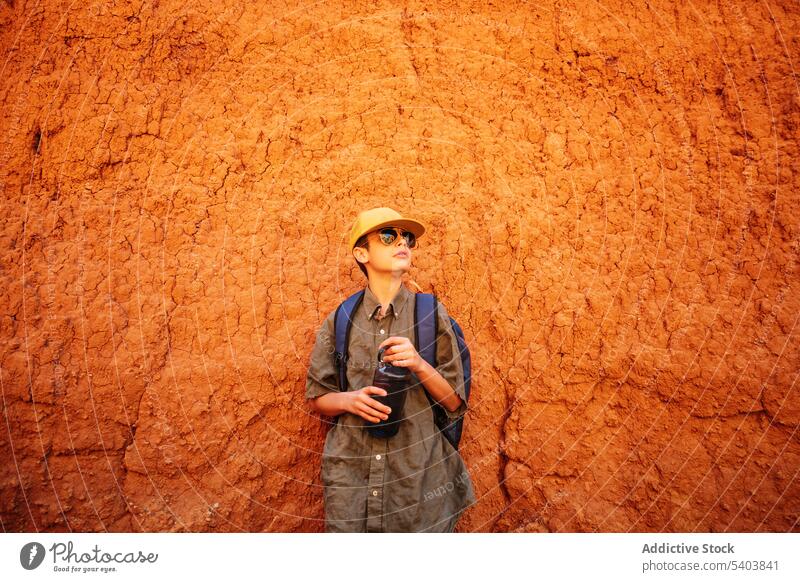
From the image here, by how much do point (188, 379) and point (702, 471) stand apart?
3.30 meters

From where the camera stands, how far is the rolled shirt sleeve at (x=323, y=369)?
2.89 m

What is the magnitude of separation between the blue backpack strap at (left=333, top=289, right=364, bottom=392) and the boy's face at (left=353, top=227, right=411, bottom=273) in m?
0.26

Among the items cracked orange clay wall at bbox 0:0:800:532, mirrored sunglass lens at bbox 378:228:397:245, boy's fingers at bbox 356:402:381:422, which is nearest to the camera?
boy's fingers at bbox 356:402:381:422

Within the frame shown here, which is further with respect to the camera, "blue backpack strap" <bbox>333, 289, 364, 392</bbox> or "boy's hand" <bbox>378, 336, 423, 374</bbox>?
"blue backpack strap" <bbox>333, 289, 364, 392</bbox>

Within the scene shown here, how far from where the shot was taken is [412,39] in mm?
3803

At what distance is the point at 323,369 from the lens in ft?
9.52

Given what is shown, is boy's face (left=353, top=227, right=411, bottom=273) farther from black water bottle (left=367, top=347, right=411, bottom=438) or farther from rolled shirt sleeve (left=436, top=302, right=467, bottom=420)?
black water bottle (left=367, top=347, right=411, bottom=438)

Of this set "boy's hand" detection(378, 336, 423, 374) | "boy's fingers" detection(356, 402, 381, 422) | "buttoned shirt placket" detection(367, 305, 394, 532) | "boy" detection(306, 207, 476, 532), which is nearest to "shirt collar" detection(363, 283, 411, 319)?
"boy" detection(306, 207, 476, 532)

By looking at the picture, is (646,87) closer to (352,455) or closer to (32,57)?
(352,455)

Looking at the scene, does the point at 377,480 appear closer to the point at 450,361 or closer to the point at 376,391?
the point at 376,391

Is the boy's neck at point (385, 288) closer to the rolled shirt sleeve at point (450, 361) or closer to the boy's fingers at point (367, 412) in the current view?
the rolled shirt sleeve at point (450, 361)

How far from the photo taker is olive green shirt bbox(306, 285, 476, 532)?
2.72 meters

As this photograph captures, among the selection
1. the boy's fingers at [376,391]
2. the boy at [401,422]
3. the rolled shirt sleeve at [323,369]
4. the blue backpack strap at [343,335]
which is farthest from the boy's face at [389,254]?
the boy's fingers at [376,391]

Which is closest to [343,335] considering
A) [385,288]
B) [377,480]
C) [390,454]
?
[385,288]
